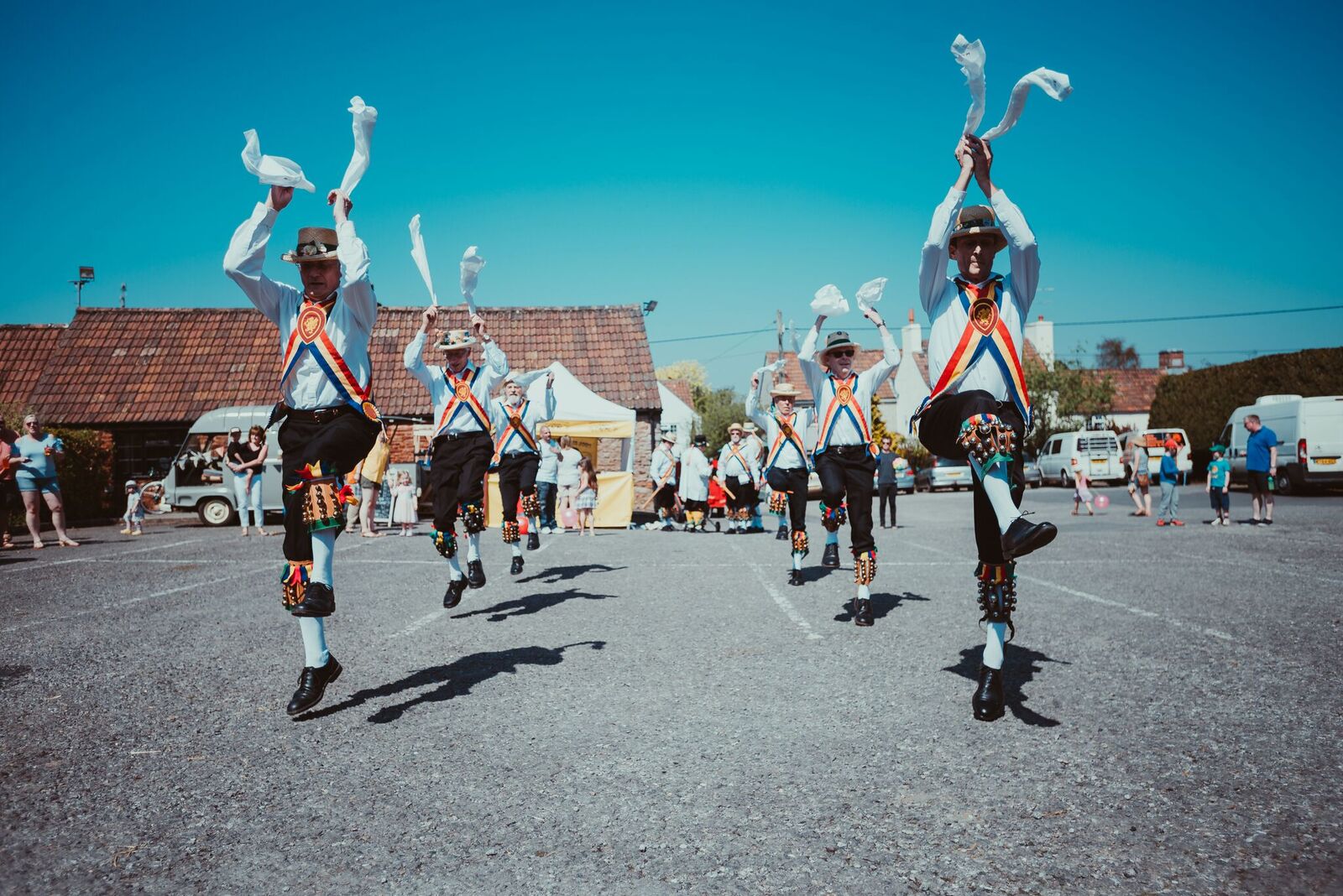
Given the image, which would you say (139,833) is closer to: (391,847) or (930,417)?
(391,847)

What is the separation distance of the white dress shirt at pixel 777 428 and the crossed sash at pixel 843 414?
2222mm

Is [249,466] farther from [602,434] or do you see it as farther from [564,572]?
[564,572]

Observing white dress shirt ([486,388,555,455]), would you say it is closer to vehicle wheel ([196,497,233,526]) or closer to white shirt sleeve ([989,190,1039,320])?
white shirt sleeve ([989,190,1039,320])

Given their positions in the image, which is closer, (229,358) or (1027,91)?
(1027,91)

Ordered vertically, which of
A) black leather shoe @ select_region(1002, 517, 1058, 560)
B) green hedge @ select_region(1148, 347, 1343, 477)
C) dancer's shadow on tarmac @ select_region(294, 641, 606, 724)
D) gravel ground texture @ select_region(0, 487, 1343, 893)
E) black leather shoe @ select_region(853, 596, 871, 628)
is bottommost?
dancer's shadow on tarmac @ select_region(294, 641, 606, 724)

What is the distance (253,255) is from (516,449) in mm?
5015

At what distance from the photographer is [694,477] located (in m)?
18.3

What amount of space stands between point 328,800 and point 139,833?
581mm

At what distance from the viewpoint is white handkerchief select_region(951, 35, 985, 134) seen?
3891 mm

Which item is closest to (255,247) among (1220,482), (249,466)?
(249,466)

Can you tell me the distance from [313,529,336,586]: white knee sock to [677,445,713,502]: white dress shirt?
45.5ft

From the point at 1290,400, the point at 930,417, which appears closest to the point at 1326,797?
the point at 930,417

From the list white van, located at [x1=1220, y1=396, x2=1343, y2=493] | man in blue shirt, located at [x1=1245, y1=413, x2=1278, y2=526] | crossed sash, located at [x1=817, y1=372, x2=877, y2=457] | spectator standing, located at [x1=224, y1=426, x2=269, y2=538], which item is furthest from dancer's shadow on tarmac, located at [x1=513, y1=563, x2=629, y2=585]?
white van, located at [x1=1220, y1=396, x2=1343, y2=493]

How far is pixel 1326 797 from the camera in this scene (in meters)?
3.01
